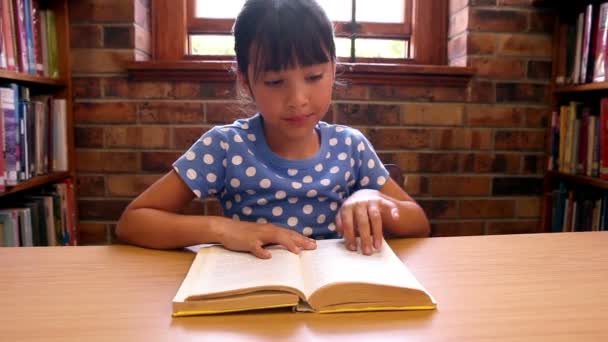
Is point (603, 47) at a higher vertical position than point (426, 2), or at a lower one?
lower

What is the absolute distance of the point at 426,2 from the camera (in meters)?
2.01

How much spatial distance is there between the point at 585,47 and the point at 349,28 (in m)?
0.84

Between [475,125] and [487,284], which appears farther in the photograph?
[475,125]

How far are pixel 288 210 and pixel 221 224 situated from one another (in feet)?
0.87

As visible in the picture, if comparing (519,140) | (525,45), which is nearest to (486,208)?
(519,140)

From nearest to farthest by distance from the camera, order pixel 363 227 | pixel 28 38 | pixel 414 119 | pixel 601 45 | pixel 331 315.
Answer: pixel 331 315 < pixel 363 227 < pixel 28 38 < pixel 601 45 < pixel 414 119

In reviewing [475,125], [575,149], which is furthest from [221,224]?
[575,149]

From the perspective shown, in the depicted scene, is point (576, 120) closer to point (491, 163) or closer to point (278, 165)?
point (491, 163)

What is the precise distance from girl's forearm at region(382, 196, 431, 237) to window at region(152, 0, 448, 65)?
3.48 ft

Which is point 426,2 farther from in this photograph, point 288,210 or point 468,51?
point 288,210

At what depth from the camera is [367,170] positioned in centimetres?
112

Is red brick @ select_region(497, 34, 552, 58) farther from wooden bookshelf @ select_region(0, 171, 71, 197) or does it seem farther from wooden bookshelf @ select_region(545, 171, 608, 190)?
wooden bookshelf @ select_region(0, 171, 71, 197)

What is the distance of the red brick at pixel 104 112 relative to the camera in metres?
1.76

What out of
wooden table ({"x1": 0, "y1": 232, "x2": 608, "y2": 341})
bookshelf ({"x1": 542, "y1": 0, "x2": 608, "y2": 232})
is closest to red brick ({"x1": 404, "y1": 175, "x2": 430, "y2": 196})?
bookshelf ({"x1": 542, "y1": 0, "x2": 608, "y2": 232})
